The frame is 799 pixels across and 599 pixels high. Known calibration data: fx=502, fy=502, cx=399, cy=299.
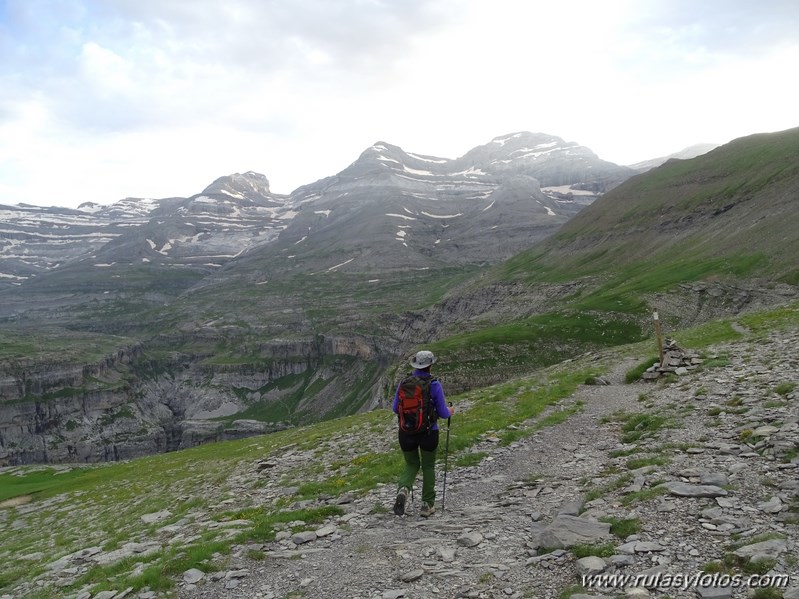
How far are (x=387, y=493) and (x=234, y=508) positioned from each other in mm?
6382

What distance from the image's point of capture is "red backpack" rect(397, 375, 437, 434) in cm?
1421

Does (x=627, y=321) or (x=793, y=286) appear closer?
(x=793, y=286)

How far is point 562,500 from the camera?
13656 mm

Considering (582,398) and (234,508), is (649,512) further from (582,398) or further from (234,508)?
(582,398)

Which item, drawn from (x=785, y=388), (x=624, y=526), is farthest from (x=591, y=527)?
(x=785, y=388)

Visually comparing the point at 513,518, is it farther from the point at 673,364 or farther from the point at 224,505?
the point at 673,364

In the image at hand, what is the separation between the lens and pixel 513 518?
13.1 meters

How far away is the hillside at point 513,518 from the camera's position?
31.4 ft

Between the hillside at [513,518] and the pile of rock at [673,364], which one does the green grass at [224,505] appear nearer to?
the hillside at [513,518]

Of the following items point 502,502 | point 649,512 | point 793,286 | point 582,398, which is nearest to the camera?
point 649,512

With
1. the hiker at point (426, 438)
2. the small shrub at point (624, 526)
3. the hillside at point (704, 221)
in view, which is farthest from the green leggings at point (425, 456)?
the hillside at point (704, 221)

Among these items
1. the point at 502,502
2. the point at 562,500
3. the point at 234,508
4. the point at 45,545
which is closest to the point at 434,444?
the point at 502,502

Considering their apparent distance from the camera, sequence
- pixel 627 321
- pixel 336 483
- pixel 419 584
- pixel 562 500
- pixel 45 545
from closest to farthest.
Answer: pixel 419 584
pixel 562 500
pixel 336 483
pixel 45 545
pixel 627 321

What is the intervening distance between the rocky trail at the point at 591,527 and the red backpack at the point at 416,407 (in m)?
2.60
